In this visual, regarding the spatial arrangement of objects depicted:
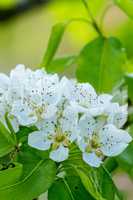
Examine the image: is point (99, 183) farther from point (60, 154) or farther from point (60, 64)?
point (60, 64)

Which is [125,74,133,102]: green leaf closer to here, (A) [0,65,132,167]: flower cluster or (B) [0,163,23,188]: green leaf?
(A) [0,65,132,167]: flower cluster

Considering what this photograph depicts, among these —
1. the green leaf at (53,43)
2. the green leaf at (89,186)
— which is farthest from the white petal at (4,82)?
the green leaf at (53,43)

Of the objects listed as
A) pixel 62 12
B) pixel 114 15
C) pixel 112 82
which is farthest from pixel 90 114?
pixel 114 15

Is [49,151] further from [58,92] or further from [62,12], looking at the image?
[62,12]

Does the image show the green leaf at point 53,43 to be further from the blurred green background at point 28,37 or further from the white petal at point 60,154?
the blurred green background at point 28,37

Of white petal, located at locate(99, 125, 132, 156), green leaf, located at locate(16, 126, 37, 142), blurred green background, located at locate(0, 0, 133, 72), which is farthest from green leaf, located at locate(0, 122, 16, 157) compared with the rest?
blurred green background, located at locate(0, 0, 133, 72)
